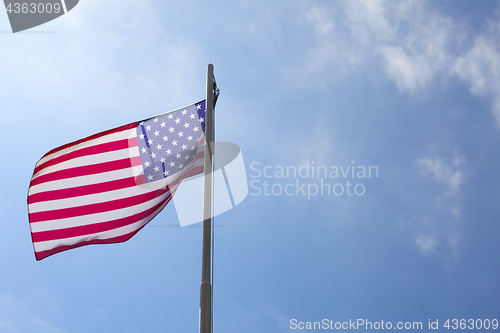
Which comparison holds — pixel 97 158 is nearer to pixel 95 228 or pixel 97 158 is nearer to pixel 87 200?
pixel 87 200

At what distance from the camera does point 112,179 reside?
12555 millimetres

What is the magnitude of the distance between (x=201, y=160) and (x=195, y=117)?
123 cm

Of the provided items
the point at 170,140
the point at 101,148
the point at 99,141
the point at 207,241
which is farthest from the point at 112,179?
the point at 207,241

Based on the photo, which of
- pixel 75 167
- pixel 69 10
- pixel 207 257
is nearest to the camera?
pixel 207 257

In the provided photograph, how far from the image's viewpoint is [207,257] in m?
8.91

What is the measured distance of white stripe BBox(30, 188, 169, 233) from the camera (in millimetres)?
12047

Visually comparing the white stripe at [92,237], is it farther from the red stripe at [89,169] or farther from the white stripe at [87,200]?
the red stripe at [89,169]

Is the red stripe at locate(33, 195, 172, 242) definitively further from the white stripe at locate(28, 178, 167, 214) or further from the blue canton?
the blue canton

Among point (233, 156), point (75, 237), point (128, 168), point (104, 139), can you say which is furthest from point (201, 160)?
point (75, 237)

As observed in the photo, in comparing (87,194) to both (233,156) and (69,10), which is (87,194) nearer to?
(233,156)

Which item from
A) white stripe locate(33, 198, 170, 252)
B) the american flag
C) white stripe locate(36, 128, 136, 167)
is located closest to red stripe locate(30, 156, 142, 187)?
the american flag

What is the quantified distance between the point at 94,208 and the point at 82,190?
0.71 metres

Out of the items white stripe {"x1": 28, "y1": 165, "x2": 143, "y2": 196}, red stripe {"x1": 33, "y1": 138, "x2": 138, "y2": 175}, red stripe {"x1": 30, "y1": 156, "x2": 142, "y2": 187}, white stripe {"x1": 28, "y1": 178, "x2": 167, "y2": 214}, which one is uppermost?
red stripe {"x1": 33, "y1": 138, "x2": 138, "y2": 175}

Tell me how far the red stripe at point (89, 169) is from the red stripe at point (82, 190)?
381mm
